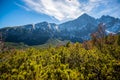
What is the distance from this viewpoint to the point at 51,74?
41844mm

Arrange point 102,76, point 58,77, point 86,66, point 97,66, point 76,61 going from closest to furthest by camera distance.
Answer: point 58,77 < point 102,76 < point 97,66 < point 86,66 < point 76,61

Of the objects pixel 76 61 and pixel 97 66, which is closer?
pixel 97 66

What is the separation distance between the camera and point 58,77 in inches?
1586

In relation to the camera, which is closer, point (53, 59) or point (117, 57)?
point (53, 59)

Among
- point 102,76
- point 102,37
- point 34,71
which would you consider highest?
point 102,37

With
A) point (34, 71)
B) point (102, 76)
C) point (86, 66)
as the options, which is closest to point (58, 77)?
point (34, 71)

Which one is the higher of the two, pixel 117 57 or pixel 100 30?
pixel 100 30

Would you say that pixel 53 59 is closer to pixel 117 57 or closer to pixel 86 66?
pixel 86 66

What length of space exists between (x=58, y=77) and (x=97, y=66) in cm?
1762

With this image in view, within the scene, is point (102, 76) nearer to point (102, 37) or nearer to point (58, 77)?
point (58, 77)

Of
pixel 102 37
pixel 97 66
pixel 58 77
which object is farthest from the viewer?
pixel 102 37

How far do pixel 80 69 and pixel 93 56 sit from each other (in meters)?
10.5

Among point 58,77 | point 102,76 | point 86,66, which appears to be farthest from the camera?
point 86,66

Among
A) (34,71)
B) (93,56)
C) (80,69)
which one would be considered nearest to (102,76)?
(80,69)
